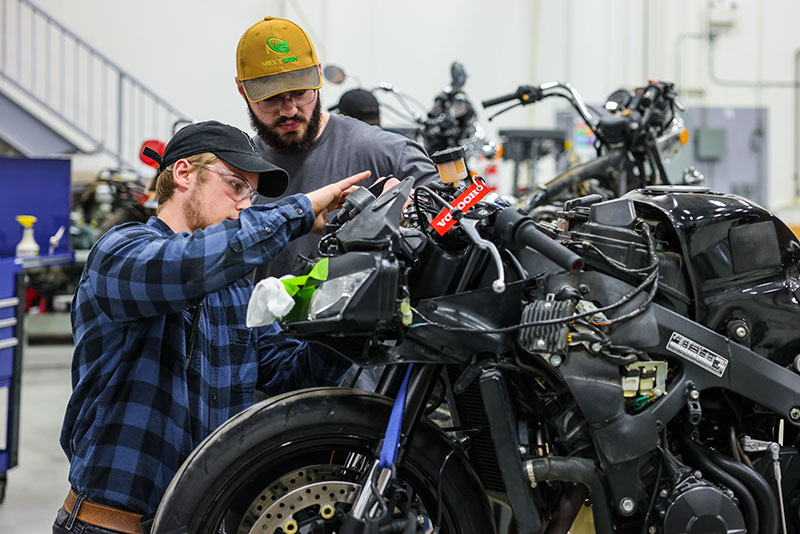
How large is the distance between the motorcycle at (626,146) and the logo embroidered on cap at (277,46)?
1.73m

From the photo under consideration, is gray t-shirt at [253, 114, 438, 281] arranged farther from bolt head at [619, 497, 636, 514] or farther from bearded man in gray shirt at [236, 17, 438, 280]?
bolt head at [619, 497, 636, 514]

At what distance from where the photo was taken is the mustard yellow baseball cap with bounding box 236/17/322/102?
2.17m

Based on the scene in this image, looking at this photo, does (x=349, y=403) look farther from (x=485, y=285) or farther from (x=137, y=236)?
(x=137, y=236)

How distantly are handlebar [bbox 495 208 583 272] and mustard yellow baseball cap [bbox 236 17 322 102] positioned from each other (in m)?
0.92

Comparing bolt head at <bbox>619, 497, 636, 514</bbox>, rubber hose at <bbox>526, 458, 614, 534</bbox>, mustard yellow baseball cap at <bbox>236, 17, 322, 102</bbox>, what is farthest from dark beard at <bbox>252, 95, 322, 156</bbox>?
bolt head at <bbox>619, 497, 636, 514</bbox>

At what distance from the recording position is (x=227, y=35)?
962 cm

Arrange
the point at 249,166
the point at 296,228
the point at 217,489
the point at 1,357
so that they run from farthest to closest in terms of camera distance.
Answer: the point at 1,357
the point at 249,166
the point at 296,228
the point at 217,489

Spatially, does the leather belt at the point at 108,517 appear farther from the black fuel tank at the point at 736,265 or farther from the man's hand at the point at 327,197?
the black fuel tank at the point at 736,265

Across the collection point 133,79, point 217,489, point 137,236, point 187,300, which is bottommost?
point 217,489

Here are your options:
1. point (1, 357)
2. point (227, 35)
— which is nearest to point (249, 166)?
point (1, 357)

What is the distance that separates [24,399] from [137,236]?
13.7ft

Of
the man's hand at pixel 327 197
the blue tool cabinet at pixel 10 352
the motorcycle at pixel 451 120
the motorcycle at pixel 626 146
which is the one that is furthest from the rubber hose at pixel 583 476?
the motorcycle at pixel 451 120

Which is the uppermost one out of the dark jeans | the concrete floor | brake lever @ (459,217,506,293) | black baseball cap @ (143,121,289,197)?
black baseball cap @ (143,121,289,197)

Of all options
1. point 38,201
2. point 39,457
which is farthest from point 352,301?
point 38,201
